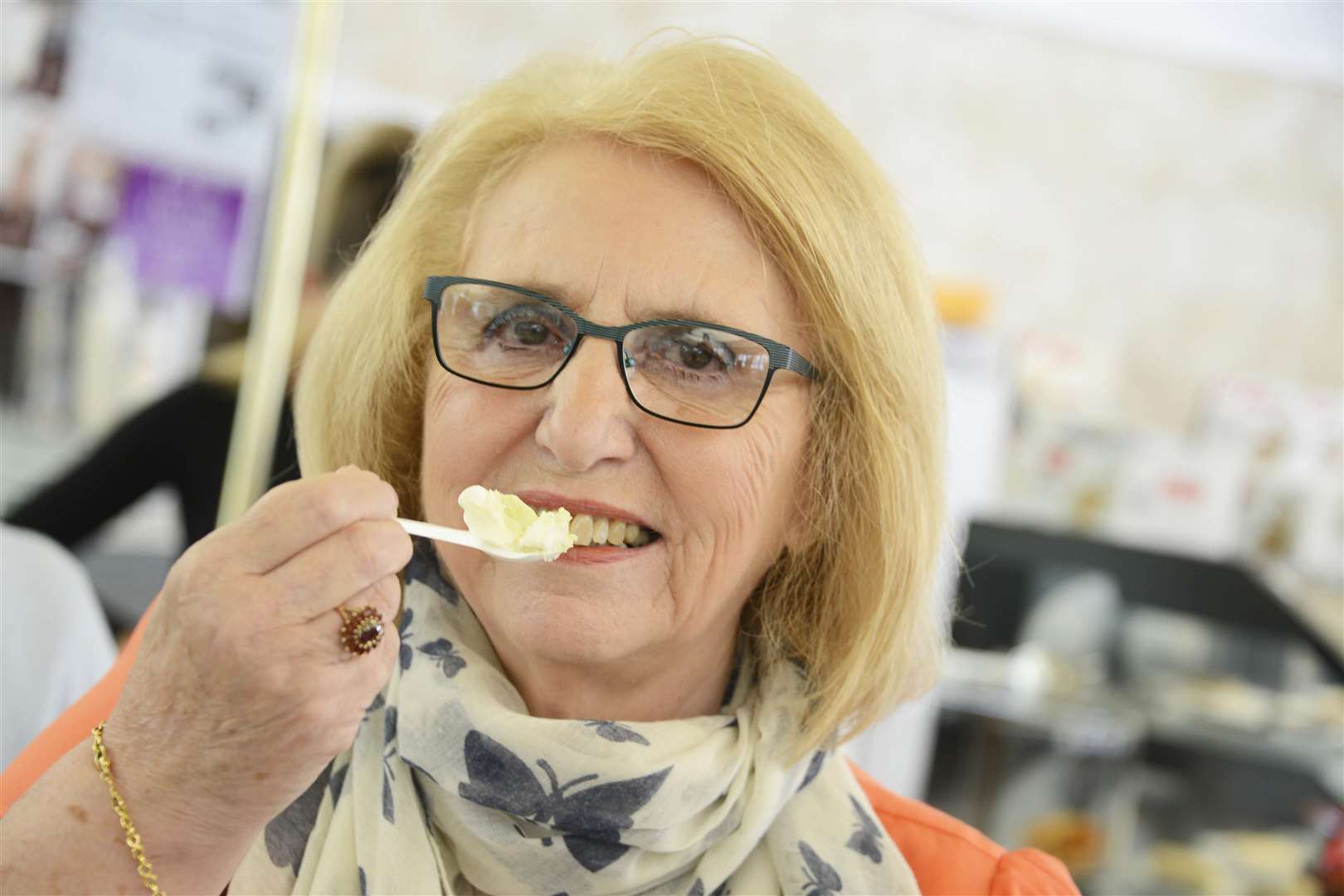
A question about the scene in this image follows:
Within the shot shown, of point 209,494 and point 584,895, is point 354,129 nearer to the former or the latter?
point 209,494

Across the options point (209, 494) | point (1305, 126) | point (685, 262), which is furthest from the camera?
point (1305, 126)

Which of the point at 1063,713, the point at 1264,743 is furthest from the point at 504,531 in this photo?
the point at 1264,743

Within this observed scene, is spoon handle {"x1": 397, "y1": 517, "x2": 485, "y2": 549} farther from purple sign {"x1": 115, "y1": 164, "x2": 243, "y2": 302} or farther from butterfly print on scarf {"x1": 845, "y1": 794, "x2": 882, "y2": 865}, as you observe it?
purple sign {"x1": 115, "y1": 164, "x2": 243, "y2": 302}

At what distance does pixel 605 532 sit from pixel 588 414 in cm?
12

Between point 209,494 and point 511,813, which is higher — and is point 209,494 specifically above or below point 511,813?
below

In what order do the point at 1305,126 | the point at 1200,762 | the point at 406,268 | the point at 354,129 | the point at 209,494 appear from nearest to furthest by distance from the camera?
the point at 406,268 → the point at 209,494 → the point at 354,129 → the point at 1200,762 → the point at 1305,126

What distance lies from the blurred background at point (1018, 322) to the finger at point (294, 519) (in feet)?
2.42

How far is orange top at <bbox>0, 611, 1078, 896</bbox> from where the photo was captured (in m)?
1.20

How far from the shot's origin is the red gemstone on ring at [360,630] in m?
0.86

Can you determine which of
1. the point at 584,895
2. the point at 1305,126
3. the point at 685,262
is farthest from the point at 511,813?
the point at 1305,126

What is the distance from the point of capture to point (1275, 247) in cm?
442

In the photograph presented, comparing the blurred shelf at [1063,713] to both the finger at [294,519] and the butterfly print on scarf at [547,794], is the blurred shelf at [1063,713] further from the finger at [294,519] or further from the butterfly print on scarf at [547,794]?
the finger at [294,519]

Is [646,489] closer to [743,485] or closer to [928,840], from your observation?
[743,485]

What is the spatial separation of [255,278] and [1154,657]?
9.10 ft
